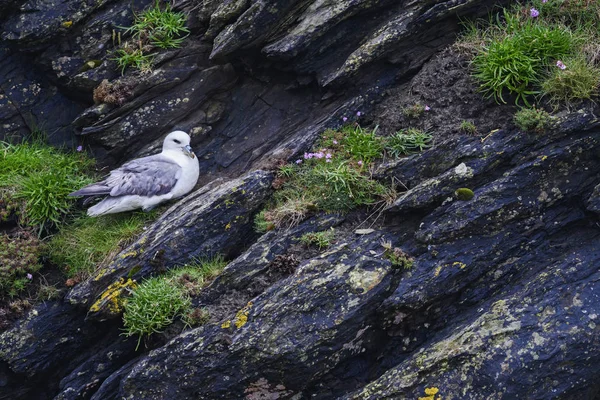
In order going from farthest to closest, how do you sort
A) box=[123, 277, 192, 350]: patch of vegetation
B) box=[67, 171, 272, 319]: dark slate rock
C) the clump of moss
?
the clump of moss, box=[67, 171, 272, 319]: dark slate rock, box=[123, 277, 192, 350]: patch of vegetation

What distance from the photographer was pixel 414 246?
6.06 meters

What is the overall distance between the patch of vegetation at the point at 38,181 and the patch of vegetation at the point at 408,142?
366 cm

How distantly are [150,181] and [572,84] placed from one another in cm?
449

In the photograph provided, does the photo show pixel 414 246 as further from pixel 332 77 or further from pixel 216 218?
pixel 332 77

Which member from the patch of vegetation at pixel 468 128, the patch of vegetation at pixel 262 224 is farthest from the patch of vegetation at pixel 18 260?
the patch of vegetation at pixel 468 128

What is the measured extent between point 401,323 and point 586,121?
2.51 metres

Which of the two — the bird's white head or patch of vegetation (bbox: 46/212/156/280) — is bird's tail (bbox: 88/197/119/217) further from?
the bird's white head

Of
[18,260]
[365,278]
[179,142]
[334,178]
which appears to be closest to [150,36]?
[179,142]

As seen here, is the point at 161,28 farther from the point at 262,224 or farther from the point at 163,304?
the point at 163,304

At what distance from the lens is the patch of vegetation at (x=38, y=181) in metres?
7.73

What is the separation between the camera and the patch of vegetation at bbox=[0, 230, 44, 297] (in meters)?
7.14

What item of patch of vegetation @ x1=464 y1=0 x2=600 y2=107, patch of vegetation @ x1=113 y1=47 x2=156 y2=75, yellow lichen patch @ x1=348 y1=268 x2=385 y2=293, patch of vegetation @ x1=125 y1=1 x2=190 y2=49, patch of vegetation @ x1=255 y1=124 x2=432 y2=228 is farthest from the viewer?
patch of vegetation @ x1=125 y1=1 x2=190 y2=49

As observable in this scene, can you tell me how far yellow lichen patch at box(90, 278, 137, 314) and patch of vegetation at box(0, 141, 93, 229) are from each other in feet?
5.02

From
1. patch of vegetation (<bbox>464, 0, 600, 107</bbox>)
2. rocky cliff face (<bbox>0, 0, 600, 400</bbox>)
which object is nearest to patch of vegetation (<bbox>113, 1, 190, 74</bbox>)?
rocky cliff face (<bbox>0, 0, 600, 400</bbox>)
